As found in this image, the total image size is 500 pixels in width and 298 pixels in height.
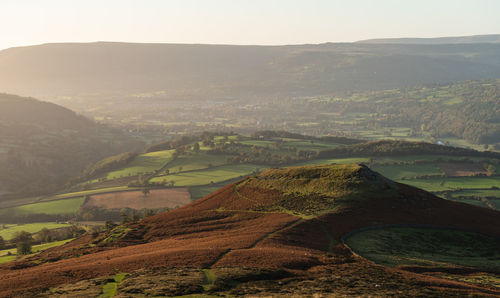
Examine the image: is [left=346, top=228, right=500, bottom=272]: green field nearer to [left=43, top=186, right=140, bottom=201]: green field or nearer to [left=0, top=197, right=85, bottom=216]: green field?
[left=0, top=197, right=85, bottom=216]: green field

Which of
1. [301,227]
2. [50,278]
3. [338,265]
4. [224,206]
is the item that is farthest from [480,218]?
[50,278]

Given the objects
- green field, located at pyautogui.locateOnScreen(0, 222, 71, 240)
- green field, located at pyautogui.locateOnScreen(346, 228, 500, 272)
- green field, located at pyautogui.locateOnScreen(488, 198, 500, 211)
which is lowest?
green field, located at pyautogui.locateOnScreen(0, 222, 71, 240)

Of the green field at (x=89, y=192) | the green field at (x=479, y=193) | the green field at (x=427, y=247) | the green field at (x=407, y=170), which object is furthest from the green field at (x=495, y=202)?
the green field at (x=89, y=192)

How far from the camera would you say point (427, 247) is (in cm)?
7500

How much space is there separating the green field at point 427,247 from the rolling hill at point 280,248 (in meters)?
0.41

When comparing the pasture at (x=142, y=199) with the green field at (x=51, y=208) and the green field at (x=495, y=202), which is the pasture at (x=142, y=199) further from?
the green field at (x=495, y=202)

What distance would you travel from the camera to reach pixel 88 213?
542ft

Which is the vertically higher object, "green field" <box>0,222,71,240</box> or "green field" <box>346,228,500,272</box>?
"green field" <box>346,228,500,272</box>

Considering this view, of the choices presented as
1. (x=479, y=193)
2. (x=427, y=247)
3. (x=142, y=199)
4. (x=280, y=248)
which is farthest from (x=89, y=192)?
(x=479, y=193)

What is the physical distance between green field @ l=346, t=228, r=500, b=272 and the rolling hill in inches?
16.0

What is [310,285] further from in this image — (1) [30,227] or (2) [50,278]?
(1) [30,227]

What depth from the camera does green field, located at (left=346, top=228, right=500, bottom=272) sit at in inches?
2596

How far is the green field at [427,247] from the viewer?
65.9m

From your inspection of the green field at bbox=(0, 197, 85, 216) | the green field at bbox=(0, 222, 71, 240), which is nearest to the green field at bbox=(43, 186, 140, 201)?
the green field at bbox=(0, 197, 85, 216)
